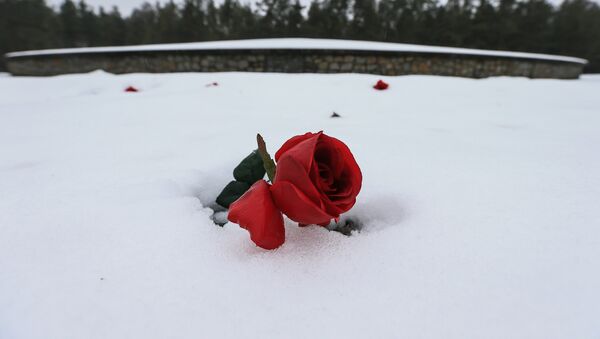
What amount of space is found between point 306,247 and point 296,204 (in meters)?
0.13

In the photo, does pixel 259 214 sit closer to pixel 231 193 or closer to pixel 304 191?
Result: pixel 304 191

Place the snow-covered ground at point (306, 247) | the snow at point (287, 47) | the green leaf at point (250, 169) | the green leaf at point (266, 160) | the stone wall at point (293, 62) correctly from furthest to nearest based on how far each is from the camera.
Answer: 1. the snow at point (287, 47)
2. the stone wall at point (293, 62)
3. the green leaf at point (250, 169)
4. the green leaf at point (266, 160)
5. the snow-covered ground at point (306, 247)

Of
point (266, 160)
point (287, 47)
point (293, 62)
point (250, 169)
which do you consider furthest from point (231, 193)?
point (287, 47)

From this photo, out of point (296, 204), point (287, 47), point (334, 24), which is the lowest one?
point (296, 204)

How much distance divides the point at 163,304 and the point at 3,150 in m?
1.13

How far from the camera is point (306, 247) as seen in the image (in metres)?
0.57

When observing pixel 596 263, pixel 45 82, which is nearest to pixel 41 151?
pixel 596 263

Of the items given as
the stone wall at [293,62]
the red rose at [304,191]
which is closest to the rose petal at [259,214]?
the red rose at [304,191]

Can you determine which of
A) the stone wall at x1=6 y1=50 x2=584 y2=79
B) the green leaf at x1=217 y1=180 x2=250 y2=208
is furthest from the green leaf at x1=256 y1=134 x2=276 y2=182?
the stone wall at x1=6 y1=50 x2=584 y2=79

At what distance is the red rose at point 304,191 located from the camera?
0.46 m

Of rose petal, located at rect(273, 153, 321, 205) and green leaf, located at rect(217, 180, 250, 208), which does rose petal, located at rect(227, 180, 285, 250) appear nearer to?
rose petal, located at rect(273, 153, 321, 205)

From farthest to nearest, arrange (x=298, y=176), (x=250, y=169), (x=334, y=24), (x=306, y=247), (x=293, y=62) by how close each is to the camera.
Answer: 1. (x=334, y=24)
2. (x=293, y=62)
3. (x=250, y=169)
4. (x=306, y=247)
5. (x=298, y=176)

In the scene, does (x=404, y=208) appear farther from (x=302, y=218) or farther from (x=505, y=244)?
(x=302, y=218)

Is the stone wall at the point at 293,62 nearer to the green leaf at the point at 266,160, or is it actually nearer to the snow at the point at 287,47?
the snow at the point at 287,47
